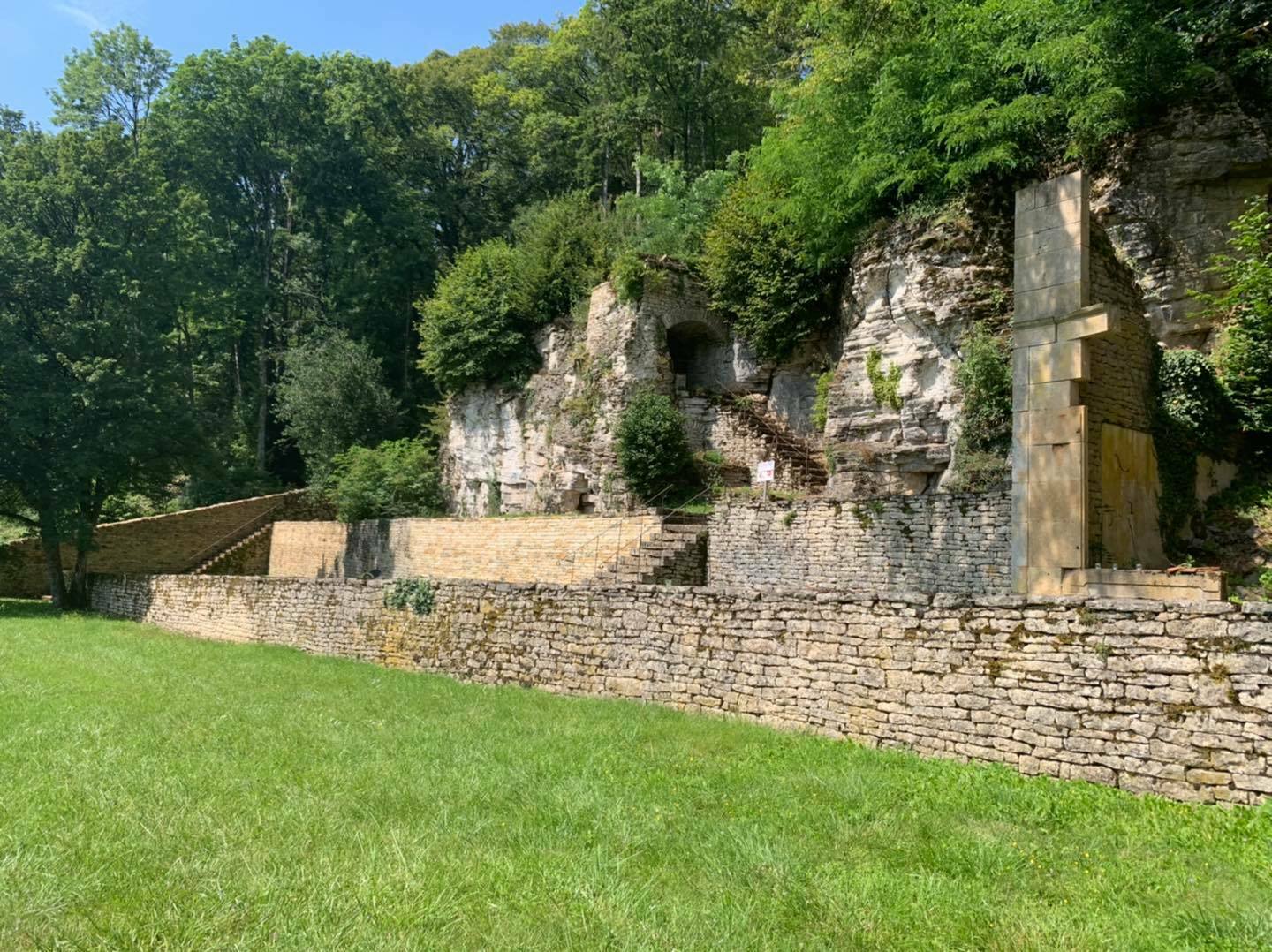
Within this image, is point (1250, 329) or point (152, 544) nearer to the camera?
point (1250, 329)

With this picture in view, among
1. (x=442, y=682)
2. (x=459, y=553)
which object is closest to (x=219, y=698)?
(x=442, y=682)

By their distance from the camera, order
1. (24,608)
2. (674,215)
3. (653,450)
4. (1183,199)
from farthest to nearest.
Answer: (674,215)
(24,608)
(653,450)
(1183,199)

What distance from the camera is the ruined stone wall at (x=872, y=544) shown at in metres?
11.6

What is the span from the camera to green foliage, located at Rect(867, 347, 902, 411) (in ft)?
48.3

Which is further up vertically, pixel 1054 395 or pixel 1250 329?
pixel 1250 329

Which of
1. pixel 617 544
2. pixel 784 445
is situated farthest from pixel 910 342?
pixel 617 544

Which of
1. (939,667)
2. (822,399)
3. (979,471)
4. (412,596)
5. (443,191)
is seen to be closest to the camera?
(939,667)

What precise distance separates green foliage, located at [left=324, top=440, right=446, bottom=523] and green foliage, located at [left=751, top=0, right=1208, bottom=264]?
13457 mm

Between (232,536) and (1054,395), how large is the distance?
25041mm

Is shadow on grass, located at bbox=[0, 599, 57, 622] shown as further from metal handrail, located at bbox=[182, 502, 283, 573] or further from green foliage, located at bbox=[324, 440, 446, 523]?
green foliage, located at bbox=[324, 440, 446, 523]

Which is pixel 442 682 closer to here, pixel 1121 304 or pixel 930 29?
pixel 1121 304

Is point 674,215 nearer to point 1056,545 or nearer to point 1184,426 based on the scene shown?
point 1184,426

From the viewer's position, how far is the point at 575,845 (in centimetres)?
411

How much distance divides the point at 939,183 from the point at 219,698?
44.6 ft
